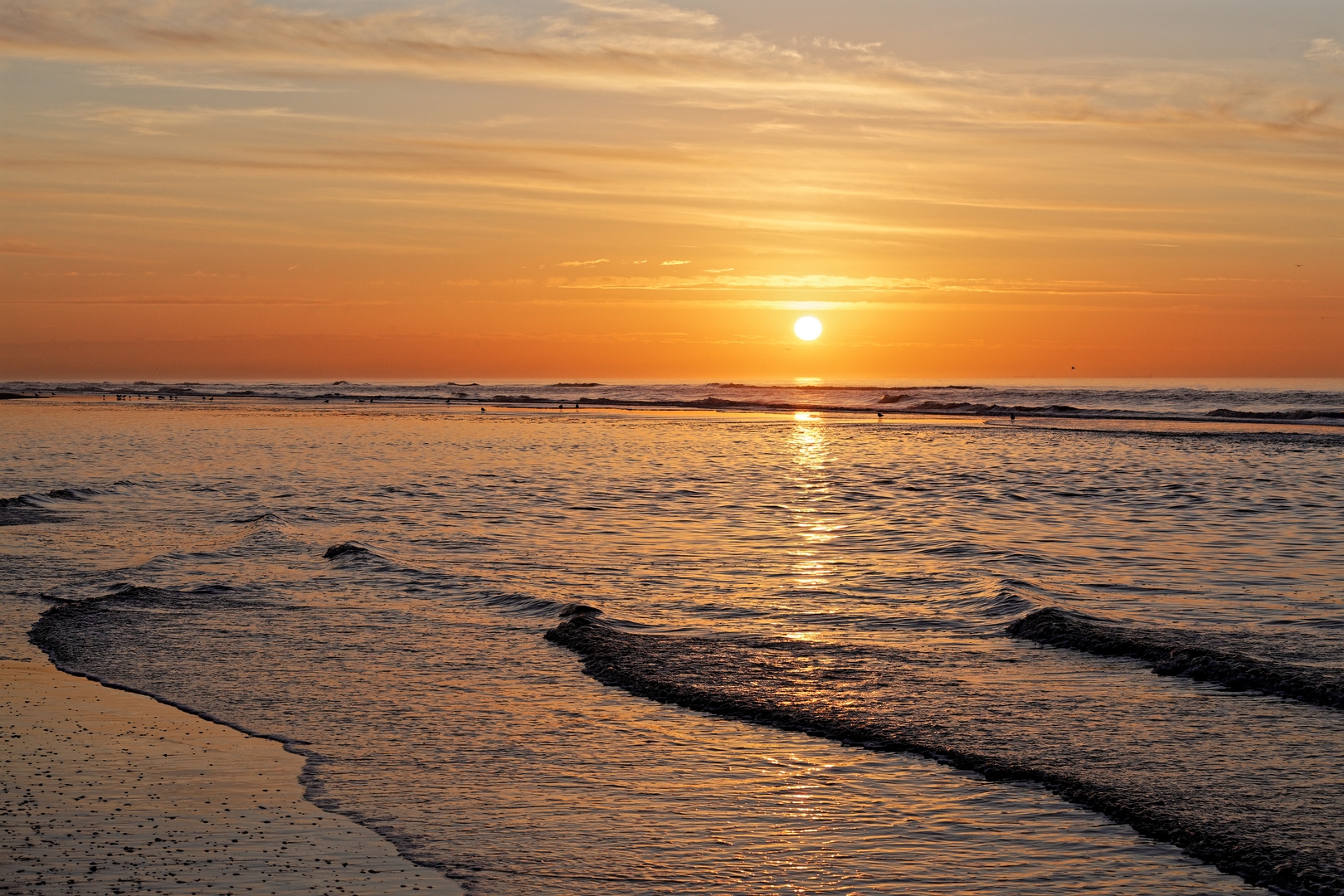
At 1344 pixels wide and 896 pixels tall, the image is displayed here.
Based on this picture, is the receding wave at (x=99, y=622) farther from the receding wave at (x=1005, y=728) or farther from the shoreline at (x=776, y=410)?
the shoreline at (x=776, y=410)

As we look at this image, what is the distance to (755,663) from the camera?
36.7 feet

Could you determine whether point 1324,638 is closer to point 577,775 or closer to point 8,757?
point 577,775

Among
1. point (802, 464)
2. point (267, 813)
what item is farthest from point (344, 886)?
point (802, 464)


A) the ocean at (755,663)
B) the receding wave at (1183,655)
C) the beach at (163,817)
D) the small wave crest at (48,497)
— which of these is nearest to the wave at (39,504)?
the small wave crest at (48,497)

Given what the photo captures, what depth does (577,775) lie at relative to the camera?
25.9 feet

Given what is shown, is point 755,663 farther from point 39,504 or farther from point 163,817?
point 39,504

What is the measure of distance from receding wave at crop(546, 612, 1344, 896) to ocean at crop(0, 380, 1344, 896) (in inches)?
1.4

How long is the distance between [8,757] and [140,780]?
1.19 m

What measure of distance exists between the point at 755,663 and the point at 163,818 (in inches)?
234

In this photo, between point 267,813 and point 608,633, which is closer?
point 267,813

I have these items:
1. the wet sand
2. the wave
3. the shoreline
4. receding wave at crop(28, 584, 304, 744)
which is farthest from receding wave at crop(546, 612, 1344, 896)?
the shoreline

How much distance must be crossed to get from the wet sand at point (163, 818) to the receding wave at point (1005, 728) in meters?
3.75

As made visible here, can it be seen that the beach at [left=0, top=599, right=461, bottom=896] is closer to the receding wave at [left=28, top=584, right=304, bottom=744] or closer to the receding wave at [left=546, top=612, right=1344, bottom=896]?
the receding wave at [left=28, top=584, right=304, bottom=744]

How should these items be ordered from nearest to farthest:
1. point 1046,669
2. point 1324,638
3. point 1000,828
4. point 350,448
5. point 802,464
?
point 1000,828 < point 1046,669 < point 1324,638 < point 802,464 < point 350,448
